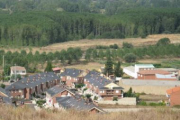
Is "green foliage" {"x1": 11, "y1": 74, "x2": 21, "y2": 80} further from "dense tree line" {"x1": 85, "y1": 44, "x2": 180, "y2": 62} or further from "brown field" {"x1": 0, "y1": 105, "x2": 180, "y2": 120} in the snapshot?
"brown field" {"x1": 0, "y1": 105, "x2": 180, "y2": 120}

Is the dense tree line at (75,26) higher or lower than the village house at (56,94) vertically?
higher

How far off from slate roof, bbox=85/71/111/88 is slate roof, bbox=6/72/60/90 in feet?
4.11

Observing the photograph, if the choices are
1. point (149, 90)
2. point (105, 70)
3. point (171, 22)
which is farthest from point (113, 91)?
point (171, 22)

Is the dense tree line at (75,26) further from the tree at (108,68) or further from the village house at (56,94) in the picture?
the village house at (56,94)

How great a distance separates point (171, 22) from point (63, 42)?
10686 millimetres

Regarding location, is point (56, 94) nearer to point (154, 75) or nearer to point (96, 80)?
point (96, 80)

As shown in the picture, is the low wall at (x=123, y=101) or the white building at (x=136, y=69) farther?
the white building at (x=136, y=69)

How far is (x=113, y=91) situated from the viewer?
12188 mm

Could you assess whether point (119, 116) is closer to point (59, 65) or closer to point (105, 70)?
point (105, 70)

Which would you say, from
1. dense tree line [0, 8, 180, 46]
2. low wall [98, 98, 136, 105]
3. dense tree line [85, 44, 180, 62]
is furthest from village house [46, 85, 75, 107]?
dense tree line [0, 8, 180, 46]

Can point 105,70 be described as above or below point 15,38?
below

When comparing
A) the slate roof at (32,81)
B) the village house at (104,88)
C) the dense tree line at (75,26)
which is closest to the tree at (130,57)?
the slate roof at (32,81)

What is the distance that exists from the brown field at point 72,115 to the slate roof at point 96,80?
846cm

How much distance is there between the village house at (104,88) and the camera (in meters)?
12.2
